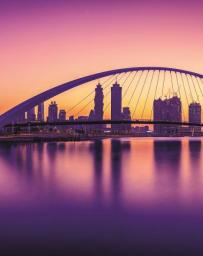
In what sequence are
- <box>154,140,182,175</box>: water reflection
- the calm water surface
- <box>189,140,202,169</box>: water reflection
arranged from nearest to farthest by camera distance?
the calm water surface → <box>154,140,182,175</box>: water reflection → <box>189,140,202,169</box>: water reflection

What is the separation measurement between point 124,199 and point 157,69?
138ft

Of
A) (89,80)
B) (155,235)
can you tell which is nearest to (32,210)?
(155,235)

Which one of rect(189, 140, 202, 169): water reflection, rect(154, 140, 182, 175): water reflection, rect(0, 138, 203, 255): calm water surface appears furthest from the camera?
rect(189, 140, 202, 169): water reflection

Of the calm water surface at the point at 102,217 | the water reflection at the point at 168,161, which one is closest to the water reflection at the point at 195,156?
the water reflection at the point at 168,161

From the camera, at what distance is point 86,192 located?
1351 centimetres

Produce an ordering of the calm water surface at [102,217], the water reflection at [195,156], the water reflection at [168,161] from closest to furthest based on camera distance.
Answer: the calm water surface at [102,217] → the water reflection at [168,161] → the water reflection at [195,156]

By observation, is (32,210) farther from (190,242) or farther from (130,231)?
(190,242)

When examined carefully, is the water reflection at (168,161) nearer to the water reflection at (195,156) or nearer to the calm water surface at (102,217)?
the water reflection at (195,156)

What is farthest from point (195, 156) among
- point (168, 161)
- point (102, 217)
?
point (102, 217)

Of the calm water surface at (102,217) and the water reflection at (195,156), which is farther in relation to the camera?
the water reflection at (195,156)

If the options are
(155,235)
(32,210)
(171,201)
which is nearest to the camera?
(155,235)

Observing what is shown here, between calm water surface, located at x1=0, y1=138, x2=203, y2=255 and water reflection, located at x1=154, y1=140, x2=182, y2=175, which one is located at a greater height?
calm water surface, located at x1=0, y1=138, x2=203, y2=255

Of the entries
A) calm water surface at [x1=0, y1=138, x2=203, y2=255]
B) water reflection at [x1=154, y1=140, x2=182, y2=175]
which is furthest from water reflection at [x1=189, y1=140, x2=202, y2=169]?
calm water surface at [x1=0, y1=138, x2=203, y2=255]

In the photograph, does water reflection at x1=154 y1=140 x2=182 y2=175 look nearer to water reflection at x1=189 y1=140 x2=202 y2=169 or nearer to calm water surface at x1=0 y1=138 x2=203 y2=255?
water reflection at x1=189 y1=140 x2=202 y2=169
